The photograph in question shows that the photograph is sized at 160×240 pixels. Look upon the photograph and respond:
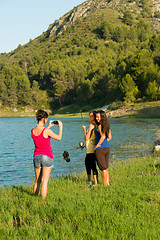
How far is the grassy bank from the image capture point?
4.07 metres

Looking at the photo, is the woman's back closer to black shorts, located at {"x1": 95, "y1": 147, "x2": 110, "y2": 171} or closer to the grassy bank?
the grassy bank

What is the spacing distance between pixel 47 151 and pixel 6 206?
141 centimetres

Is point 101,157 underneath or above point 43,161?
underneath

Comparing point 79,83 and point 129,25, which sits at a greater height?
point 129,25

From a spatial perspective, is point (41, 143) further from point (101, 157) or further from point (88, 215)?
point (88, 215)

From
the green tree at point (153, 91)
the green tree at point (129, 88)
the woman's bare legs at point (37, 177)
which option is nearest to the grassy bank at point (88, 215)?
the woman's bare legs at point (37, 177)

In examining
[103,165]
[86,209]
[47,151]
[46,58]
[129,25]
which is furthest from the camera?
[129,25]

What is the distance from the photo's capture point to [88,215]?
472 cm

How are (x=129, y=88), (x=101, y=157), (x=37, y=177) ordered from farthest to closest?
(x=129, y=88) → (x=101, y=157) → (x=37, y=177)

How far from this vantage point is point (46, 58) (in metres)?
135

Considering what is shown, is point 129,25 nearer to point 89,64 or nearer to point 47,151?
point 89,64

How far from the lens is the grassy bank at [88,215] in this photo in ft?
13.3

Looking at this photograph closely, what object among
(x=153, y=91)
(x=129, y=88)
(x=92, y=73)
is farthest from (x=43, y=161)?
(x=92, y=73)

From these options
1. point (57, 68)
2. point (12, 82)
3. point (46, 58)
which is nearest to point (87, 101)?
point (57, 68)
